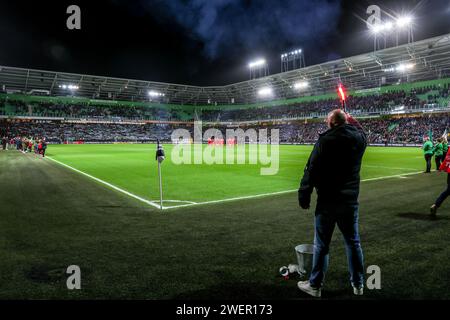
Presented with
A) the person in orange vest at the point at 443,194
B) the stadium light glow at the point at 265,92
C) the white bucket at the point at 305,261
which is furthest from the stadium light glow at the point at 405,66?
the white bucket at the point at 305,261

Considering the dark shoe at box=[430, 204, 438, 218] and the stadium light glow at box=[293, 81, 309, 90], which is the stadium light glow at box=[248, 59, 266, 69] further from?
the dark shoe at box=[430, 204, 438, 218]

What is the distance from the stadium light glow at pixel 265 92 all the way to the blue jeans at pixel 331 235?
2989 inches

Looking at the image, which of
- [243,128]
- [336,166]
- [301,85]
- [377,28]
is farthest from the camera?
[243,128]

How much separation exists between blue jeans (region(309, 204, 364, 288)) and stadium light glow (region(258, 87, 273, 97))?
249 feet

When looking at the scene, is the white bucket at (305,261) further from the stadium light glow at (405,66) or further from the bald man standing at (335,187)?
the stadium light glow at (405,66)

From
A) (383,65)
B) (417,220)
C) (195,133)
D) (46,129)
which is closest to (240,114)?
(195,133)

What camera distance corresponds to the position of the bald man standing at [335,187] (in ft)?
12.2

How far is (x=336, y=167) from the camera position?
12.3 ft

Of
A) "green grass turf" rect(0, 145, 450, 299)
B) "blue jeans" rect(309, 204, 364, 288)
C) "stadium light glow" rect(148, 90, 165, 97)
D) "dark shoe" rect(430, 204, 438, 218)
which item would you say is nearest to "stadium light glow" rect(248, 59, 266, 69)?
"stadium light glow" rect(148, 90, 165, 97)

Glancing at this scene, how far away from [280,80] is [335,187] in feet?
230

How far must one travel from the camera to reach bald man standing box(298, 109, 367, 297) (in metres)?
3.71

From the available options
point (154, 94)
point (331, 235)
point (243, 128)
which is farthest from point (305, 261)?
point (243, 128)

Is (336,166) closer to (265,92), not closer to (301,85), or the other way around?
→ (301,85)

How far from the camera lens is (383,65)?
53.8m
